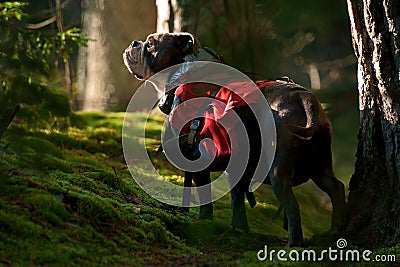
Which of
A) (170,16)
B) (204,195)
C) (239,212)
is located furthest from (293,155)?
(170,16)

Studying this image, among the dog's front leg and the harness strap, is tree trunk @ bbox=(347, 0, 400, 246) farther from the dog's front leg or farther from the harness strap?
the harness strap

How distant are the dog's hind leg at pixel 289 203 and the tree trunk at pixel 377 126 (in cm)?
51

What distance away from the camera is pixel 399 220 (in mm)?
4168

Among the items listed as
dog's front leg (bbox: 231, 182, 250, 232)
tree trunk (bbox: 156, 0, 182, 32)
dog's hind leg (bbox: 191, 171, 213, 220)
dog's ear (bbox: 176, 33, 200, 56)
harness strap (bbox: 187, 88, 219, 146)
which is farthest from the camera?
tree trunk (bbox: 156, 0, 182, 32)

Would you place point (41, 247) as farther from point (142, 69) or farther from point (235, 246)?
point (142, 69)

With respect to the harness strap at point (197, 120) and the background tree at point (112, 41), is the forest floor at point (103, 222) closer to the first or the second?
the harness strap at point (197, 120)

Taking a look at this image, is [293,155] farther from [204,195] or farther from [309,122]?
[204,195]

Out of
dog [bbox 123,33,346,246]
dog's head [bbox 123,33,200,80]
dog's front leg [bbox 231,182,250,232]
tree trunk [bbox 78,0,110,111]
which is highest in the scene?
tree trunk [bbox 78,0,110,111]

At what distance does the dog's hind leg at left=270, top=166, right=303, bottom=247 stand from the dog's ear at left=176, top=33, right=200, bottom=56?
5.49ft

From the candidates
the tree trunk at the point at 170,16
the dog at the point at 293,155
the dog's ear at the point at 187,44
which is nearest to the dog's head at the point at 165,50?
the dog's ear at the point at 187,44

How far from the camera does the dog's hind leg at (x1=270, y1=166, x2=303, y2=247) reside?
4.29 meters

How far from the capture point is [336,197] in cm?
459

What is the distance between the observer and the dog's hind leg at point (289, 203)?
429 cm

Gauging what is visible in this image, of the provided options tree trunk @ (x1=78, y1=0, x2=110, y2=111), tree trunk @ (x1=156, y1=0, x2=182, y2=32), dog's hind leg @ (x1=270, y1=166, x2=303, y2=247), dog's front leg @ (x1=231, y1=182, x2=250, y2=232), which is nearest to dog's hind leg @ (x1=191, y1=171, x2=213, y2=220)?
dog's front leg @ (x1=231, y1=182, x2=250, y2=232)
